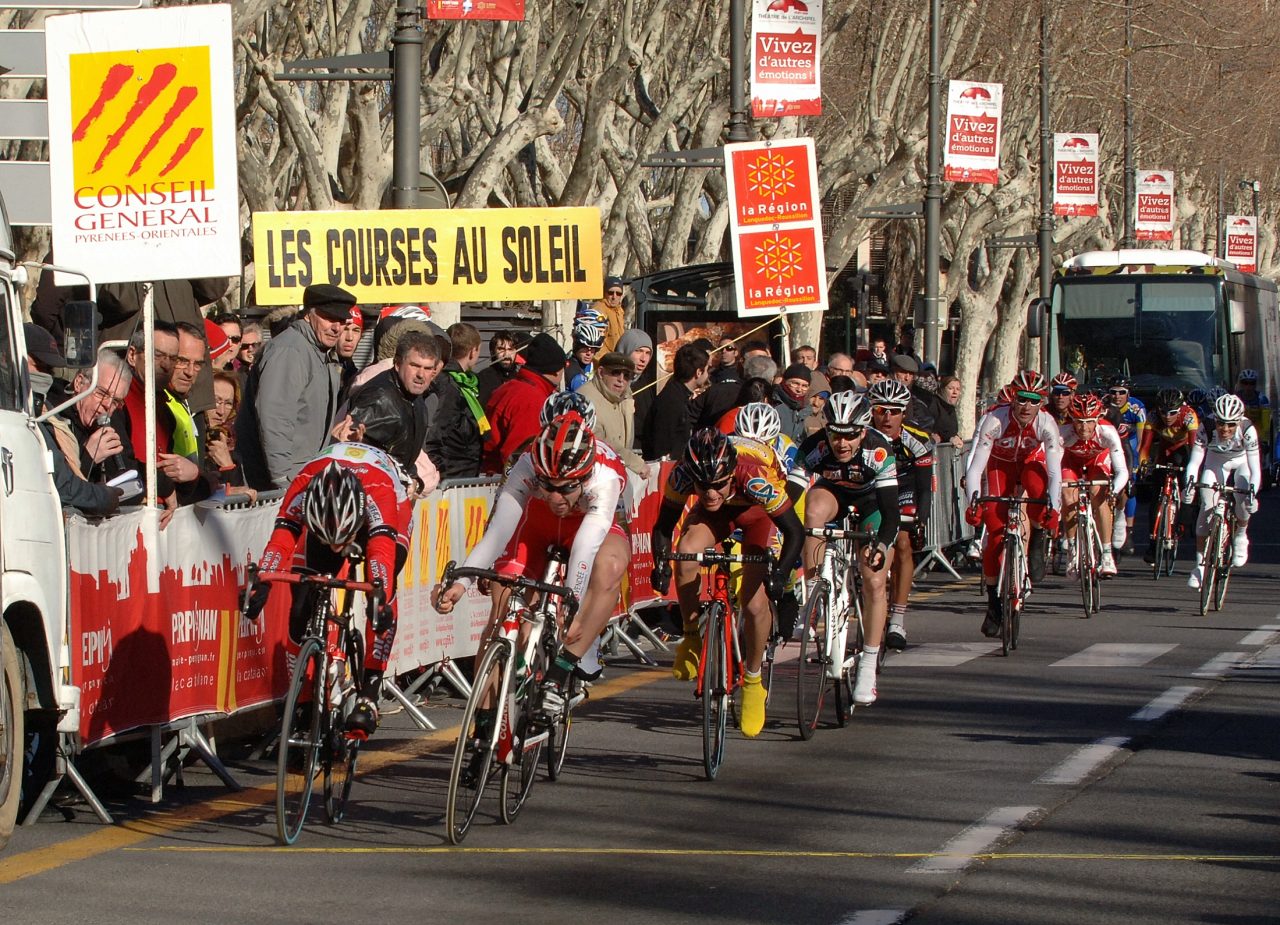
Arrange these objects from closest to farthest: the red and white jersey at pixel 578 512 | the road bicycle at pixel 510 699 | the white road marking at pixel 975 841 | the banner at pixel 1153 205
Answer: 1. the white road marking at pixel 975 841
2. the road bicycle at pixel 510 699
3. the red and white jersey at pixel 578 512
4. the banner at pixel 1153 205

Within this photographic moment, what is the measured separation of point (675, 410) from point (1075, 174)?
83.8 ft

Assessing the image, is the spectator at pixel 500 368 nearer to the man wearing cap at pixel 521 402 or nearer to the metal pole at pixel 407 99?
the man wearing cap at pixel 521 402

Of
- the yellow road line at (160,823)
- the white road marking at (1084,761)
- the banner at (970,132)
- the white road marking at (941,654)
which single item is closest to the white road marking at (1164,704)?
the white road marking at (1084,761)

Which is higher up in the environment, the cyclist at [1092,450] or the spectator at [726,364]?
the spectator at [726,364]

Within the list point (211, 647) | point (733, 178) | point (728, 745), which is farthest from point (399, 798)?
point (733, 178)

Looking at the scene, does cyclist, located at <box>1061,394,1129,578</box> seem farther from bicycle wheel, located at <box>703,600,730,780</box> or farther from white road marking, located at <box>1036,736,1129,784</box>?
Answer: bicycle wheel, located at <box>703,600,730,780</box>

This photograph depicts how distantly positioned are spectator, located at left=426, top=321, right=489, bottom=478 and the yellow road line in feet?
8.24

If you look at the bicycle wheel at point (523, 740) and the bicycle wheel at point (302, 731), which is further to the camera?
the bicycle wheel at point (523, 740)

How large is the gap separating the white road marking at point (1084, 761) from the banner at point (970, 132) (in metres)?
21.8

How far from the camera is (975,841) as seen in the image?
877 cm

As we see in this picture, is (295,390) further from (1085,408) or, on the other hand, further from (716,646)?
(1085,408)

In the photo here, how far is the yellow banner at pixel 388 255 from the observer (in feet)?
46.3

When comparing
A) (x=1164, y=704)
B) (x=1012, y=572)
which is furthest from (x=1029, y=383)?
(x=1164, y=704)

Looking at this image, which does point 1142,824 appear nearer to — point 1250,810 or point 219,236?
point 1250,810
